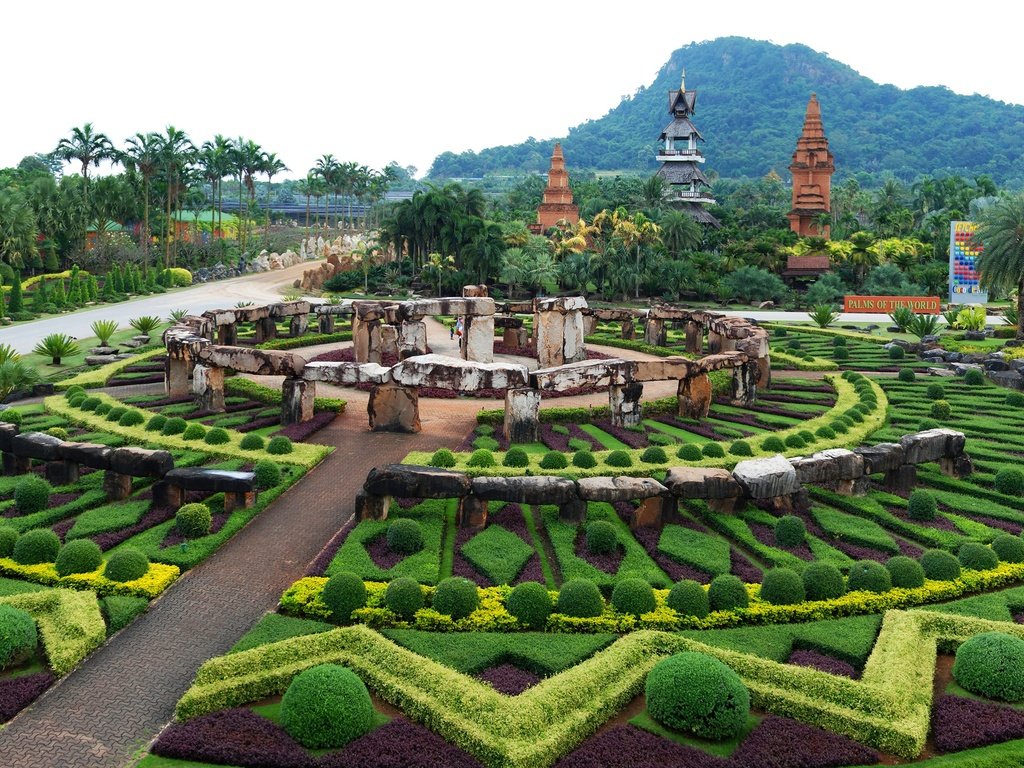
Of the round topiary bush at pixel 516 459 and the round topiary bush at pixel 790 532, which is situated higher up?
the round topiary bush at pixel 516 459

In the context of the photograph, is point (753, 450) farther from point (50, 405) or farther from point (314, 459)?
point (50, 405)

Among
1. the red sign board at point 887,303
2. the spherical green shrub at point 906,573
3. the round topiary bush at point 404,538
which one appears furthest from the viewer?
the red sign board at point 887,303

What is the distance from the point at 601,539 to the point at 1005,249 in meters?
47.1

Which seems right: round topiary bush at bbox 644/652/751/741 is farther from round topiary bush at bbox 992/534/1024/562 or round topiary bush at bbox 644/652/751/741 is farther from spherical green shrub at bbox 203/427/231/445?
spherical green shrub at bbox 203/427/231/445

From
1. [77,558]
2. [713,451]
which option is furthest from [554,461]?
[77,558]

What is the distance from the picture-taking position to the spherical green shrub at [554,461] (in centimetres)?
3110

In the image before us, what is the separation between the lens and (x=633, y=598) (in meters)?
21.5

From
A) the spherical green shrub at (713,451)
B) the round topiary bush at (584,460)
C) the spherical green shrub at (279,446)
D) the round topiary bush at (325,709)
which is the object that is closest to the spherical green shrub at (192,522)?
the spherical green shrub at (279,446)

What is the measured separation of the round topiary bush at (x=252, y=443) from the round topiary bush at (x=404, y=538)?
10119mm

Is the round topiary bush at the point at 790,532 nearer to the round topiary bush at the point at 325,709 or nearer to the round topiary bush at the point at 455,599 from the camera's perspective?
the round topiary bush at the point at 455,599

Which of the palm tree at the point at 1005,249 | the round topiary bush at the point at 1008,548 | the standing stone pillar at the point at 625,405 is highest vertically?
the palm tree at the point at 1005,249

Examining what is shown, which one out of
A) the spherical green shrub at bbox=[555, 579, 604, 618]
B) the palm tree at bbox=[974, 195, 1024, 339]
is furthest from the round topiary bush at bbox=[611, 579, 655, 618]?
the palm tree at bbox=[974, 195, 1024, 339]

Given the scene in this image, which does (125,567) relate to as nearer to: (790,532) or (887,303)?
(790,532)

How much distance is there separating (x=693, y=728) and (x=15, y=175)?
133635 millimetres
